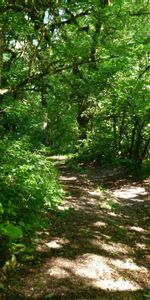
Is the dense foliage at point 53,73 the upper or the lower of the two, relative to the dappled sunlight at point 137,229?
upper

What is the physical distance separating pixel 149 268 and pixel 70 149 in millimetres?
18515

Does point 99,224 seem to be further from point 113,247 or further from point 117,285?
point 117,285

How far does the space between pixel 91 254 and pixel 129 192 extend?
276 inches

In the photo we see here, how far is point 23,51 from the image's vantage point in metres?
9.99

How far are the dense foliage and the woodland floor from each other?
2.54 ft

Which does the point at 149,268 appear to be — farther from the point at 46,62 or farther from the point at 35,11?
the point at 35,11

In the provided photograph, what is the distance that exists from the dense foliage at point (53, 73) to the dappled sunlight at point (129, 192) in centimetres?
275

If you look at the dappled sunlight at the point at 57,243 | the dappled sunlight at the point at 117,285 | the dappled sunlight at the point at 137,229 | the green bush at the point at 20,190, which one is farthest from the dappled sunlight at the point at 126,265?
the dappled sunlight at the point at 137,229

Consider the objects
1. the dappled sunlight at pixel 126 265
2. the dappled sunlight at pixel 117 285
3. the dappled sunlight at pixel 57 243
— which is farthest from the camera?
the dappled sunlight at pixel 57 243

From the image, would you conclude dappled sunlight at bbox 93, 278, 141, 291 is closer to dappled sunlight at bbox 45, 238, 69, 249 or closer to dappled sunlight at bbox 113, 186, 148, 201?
dappled sunlight at bbox 45, 238, 69, 249

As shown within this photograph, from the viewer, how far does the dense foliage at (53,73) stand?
7.73m

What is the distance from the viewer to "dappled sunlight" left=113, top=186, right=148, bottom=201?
44.6ft

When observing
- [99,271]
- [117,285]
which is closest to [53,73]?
[99,271]

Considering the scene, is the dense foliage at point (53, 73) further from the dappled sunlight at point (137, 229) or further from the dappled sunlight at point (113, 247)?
the dappled sunlight at point (137, 229)
